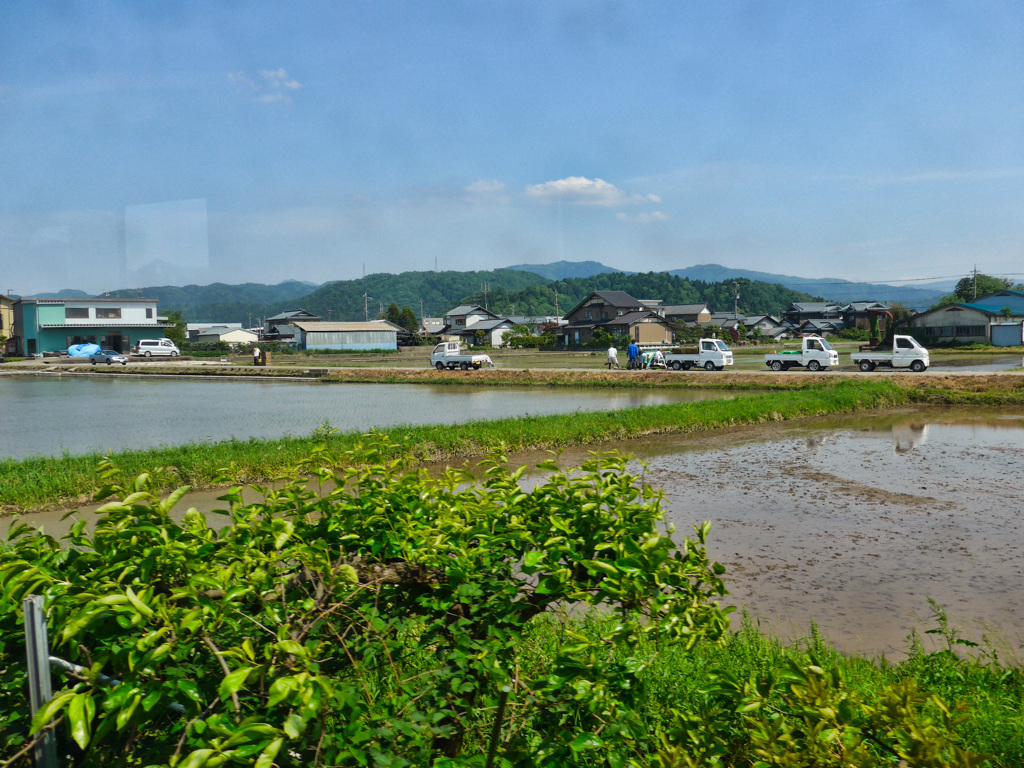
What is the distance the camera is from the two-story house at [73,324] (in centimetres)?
5588

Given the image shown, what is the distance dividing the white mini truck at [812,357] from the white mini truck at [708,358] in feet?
7.09

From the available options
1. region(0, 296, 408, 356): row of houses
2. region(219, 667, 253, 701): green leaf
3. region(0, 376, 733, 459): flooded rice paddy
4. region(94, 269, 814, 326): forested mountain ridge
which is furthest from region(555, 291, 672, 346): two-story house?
region(219, 667, 253, 701): green leaf

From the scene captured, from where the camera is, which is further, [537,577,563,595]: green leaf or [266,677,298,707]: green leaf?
[537,577,563,595]: green leaf

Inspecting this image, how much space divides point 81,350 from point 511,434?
49882 mm

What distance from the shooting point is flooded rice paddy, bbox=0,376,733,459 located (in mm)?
15695

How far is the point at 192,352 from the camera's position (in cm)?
6481

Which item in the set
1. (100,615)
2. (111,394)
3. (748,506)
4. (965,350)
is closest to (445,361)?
(111,394)

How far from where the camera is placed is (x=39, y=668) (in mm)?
1769

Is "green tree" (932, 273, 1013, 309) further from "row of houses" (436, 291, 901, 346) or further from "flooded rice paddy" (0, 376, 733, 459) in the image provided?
Result: "flooded rice paddy" (0, 376, 733, 459)

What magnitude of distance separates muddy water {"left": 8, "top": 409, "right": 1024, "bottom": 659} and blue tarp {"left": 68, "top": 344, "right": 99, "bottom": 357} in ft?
163

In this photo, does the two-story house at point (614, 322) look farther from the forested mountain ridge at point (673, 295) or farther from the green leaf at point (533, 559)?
the green leaf at point (533, 559)

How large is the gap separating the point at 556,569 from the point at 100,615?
1.24 m

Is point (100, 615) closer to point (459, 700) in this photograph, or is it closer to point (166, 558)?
point (166, 558)

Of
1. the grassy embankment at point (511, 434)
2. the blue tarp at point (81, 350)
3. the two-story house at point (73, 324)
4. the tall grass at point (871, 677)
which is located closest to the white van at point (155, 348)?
the blue tarp at point (81, 350)
